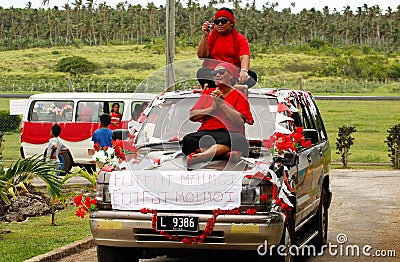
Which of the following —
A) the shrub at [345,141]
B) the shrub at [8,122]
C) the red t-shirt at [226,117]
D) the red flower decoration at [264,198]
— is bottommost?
the shrub at [8,122]

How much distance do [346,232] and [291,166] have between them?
4.15 metres

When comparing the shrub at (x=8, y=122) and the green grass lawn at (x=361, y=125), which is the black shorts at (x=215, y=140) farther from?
the shrub at (x=8, y=122)

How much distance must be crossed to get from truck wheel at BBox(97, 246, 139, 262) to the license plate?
0.77m

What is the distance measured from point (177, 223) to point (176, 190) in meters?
0.34

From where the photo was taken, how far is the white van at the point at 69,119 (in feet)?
72.1

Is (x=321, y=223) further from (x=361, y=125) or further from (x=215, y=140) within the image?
(x=361, y=125)

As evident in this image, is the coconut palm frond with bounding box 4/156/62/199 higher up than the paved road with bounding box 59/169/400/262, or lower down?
higher up

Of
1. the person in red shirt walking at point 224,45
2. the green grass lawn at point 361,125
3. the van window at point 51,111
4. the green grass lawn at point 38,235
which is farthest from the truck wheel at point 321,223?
the green grass lawn at point 361,125

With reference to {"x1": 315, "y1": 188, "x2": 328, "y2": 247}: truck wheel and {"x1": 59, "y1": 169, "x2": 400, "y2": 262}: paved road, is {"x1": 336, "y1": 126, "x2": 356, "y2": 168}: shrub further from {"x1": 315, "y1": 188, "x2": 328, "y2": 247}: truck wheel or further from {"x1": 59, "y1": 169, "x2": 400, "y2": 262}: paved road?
{"x1": 315, "y1": 188, "x2": 328, "y2": 247}: truck wheel

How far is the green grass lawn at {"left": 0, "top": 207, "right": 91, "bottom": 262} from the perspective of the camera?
9742mm

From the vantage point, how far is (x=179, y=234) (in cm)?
748

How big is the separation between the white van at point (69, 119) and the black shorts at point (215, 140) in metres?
13.2

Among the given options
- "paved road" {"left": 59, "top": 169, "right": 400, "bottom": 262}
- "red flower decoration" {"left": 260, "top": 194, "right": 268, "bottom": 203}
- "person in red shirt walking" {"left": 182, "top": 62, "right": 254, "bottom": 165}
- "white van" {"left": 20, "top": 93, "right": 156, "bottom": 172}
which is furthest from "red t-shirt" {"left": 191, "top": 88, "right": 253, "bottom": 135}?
"white van" {"left": 20, "top": 93, "right": 156, "bottom": 172}

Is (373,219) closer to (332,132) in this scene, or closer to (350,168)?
(350,168)
